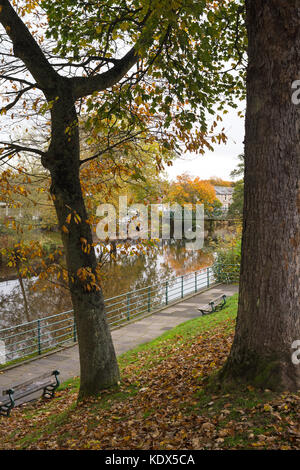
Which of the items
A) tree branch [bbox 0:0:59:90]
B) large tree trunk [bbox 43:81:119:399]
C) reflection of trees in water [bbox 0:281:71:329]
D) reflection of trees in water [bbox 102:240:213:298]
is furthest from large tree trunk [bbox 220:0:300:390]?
reflection of trees in water [bbox 102:240:213:298]

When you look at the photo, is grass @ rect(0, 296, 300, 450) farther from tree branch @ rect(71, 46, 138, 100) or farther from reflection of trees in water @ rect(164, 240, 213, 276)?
reflection of trees in water @ rect(164, 240, 213, 276)

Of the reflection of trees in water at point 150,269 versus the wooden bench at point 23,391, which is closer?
the wooden bench at point 23,391

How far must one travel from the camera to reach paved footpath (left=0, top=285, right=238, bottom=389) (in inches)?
399

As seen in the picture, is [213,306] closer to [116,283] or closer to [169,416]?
[169,416]

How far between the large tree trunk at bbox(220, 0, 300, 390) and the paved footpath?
6.64 m

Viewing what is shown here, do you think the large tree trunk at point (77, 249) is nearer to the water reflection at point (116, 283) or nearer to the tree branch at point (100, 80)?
the tree branch at point (100, 80)

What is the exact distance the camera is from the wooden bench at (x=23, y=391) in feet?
25.2

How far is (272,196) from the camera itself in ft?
14.5

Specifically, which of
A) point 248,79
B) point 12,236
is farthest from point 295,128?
point 12,236

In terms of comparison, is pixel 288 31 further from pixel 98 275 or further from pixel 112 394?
pixel 112 394

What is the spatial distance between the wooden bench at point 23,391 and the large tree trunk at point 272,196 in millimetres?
5117

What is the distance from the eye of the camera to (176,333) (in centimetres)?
1166

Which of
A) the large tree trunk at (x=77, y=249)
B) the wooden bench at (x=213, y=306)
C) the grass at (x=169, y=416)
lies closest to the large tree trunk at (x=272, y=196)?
the grass at (x=169, y=416)
